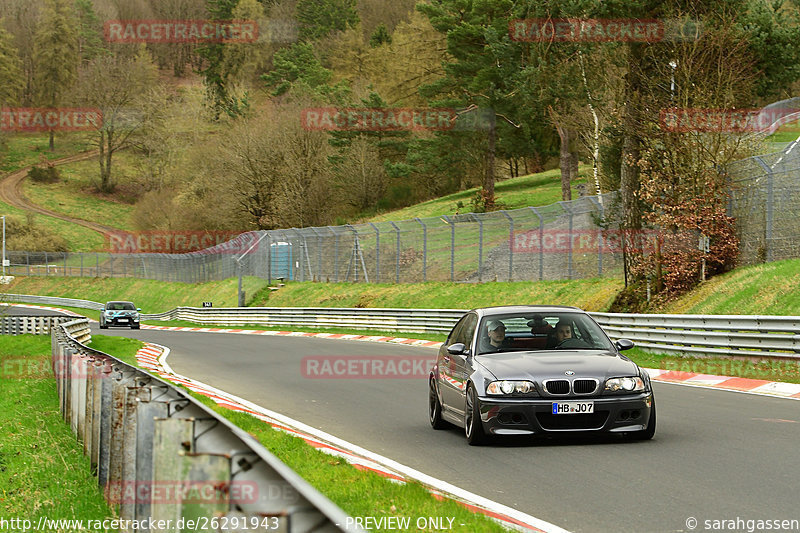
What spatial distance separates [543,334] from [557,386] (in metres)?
1.46

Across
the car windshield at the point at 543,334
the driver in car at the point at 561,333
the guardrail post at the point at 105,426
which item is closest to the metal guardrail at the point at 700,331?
the car windshield at the point at 543,334

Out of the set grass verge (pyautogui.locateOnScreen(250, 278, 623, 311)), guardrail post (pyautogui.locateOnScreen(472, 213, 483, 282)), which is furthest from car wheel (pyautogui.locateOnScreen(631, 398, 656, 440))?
guardrail post (pyautogui.locateOnScreen(472, 213, 483, 282))

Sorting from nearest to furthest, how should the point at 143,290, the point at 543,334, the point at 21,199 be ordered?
the point at 543,334, the point at 143,290, the point at 21,199

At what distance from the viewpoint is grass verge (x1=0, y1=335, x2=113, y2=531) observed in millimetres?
7602

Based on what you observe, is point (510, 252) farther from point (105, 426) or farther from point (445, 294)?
point (105, 426)

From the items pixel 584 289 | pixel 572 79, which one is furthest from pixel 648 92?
pixel 572 79

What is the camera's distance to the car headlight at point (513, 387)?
1010cm

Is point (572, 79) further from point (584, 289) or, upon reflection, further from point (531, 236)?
point (584, 289)

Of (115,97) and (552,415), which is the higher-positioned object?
(115,97)

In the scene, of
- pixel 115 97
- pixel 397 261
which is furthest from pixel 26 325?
pixel 115 97

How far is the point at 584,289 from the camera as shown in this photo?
31.5 m

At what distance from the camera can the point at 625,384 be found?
10102mm

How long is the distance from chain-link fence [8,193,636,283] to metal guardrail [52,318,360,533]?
23.4m

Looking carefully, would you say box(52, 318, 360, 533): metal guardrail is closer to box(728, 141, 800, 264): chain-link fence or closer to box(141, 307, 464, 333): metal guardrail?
box(728, 141, 800, 264): chain-link fence
